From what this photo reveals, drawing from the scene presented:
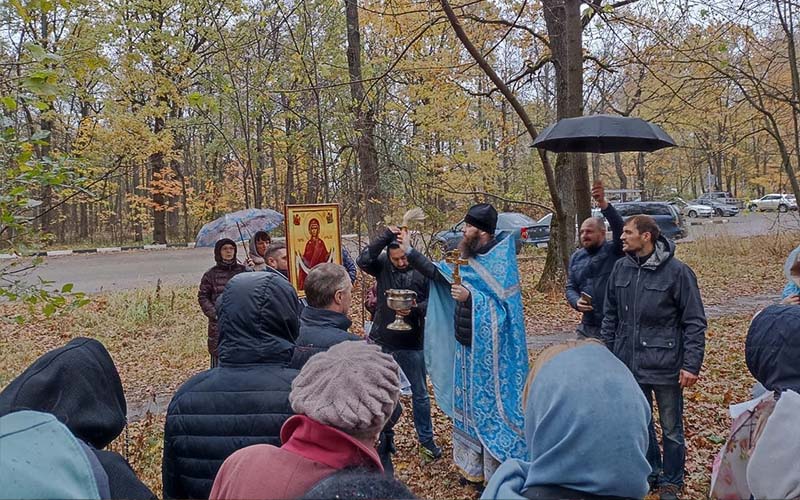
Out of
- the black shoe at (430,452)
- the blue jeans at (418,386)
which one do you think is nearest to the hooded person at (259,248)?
the blue jeans at (418,386)

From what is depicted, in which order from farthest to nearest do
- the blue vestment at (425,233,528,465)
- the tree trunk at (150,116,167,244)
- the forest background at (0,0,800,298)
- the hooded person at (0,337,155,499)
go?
the tree trunk at (150,116,167,244), the forest background at (0,0,800,298), the blue vestment at (425,233,528,465), the hooded person at (0,337,155,499)

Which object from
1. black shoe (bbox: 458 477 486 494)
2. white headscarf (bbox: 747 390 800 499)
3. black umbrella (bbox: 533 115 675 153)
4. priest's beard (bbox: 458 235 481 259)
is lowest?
black shoe (bbox: 458 477 486 494)

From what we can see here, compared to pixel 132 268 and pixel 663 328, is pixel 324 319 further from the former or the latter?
pixel 132 268

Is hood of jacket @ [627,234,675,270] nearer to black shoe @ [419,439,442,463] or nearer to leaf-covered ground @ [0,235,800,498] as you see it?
leaf-covered ground @ [0,235,800,498]

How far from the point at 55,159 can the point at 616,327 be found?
4.05 meters

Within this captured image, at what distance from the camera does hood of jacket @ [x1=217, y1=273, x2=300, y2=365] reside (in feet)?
7.79

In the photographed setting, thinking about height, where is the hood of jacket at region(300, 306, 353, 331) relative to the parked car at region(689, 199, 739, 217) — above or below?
below

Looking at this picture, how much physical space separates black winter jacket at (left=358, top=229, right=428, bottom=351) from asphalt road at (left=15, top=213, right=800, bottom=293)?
7878mm

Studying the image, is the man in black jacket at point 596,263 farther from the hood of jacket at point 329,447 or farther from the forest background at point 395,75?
the hood of jacket at point 329,447

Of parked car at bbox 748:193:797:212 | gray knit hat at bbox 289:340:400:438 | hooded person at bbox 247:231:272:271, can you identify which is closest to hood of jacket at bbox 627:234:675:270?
gray knit hat at bbox 289:340:400:438

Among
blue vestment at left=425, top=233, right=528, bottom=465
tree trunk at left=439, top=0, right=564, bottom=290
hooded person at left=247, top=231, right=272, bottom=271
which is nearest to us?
blue vestment at left=425, top=233, right=528, bottom=465

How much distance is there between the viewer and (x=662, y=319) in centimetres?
391

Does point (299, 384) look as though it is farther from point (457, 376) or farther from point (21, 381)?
point (457, 376)

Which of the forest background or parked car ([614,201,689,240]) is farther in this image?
parked car ([614,201,689,240])
